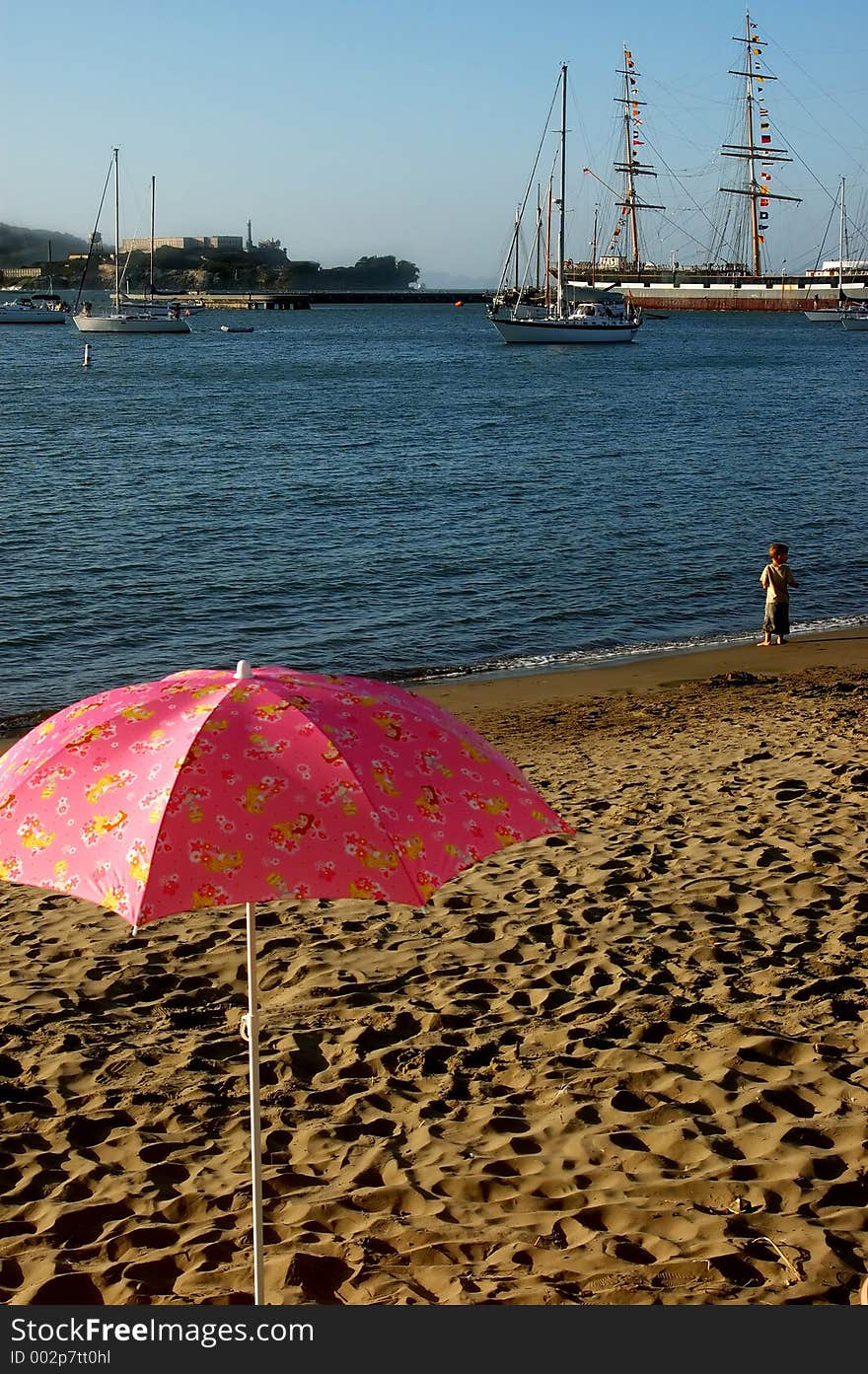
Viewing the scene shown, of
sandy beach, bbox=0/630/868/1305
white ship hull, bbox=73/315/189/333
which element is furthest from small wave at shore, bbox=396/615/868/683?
white ship hull, bbox=73/315/189/333

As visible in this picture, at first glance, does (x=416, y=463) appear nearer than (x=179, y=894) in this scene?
No

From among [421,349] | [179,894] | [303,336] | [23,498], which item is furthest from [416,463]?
[303,336]

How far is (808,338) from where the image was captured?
123m

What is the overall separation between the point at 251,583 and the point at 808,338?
111m

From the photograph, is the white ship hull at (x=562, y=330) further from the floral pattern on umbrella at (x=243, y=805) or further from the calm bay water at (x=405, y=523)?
the floral pattern on umbrella at (x=243, y=805)

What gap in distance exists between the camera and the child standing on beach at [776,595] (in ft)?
51.8

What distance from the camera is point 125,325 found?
11375 centimetres

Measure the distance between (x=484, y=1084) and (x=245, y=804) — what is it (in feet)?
9.37

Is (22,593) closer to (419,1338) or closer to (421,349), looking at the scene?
(419,1338)

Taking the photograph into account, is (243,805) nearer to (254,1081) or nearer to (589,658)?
(254,1081)

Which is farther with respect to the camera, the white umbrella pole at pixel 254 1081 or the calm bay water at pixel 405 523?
the calm bay water at pixel 405 523

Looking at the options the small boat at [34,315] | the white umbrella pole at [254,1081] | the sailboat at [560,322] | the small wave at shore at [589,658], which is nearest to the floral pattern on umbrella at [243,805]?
the white umbrella pole at [254,1081]

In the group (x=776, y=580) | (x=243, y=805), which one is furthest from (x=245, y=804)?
(x=776, y=580)

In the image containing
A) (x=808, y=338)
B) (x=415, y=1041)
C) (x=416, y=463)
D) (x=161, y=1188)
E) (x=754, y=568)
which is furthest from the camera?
(x=808, y=338)
